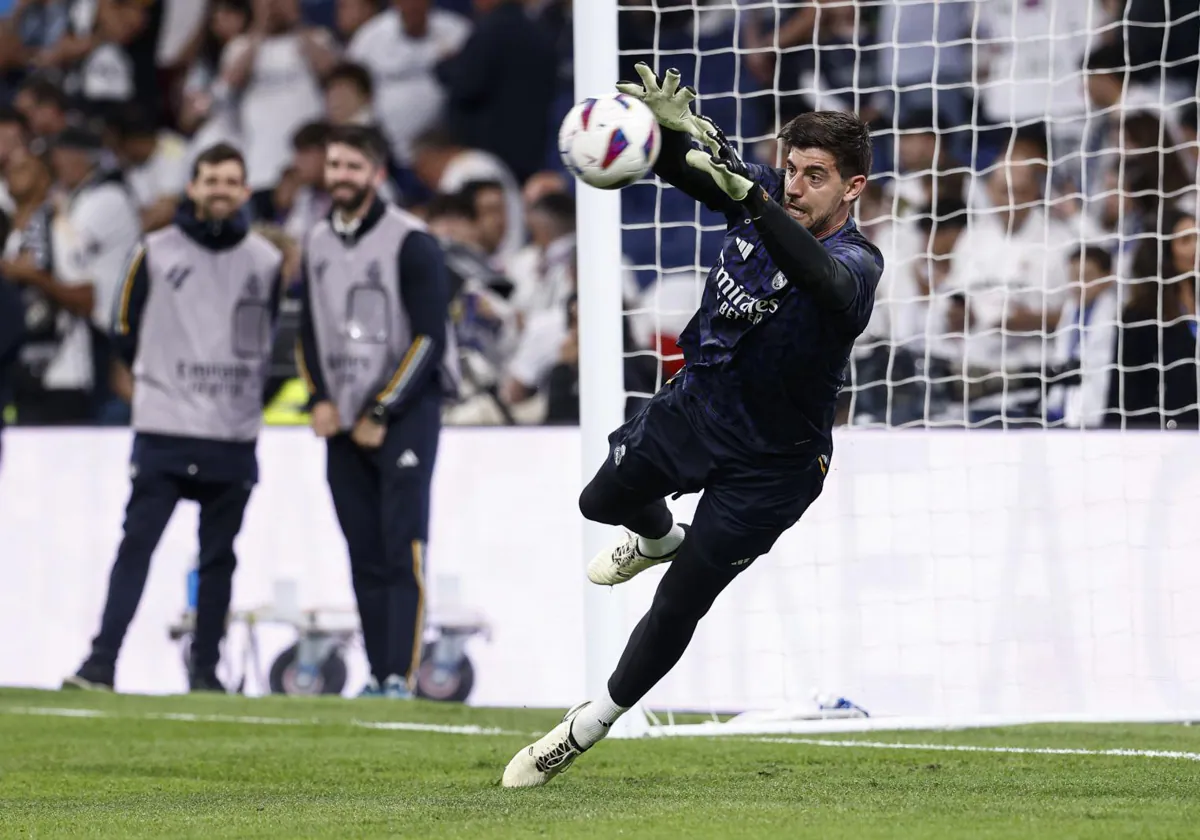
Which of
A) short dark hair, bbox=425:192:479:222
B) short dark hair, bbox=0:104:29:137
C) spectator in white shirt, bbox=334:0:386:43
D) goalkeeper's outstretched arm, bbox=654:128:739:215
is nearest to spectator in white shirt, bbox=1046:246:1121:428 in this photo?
goalkeeper's outstretched arm, bbox=654:128:739:215

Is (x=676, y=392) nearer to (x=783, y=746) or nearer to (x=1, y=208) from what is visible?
(x=783, y=746)

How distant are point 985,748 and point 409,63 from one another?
889 cm

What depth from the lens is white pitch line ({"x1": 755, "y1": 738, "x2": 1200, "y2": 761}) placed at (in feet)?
23.9

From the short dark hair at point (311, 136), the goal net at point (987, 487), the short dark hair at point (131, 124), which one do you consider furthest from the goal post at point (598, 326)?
the short dark hair at point (131, 124)

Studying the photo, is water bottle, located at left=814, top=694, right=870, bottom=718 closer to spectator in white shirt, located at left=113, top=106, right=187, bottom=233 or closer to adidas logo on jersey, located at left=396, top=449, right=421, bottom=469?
adidas logo on jersey, located at left=396, top=449, right=421, bottom=469

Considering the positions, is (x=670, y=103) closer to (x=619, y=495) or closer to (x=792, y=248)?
(x=792, y=248)

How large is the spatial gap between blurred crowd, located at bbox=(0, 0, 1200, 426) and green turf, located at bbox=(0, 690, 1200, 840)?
1944 mm

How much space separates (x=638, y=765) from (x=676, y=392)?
60.7 inches

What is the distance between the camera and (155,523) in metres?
10.4

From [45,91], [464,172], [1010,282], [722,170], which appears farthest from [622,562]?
[45,91]

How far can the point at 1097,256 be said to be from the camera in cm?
988

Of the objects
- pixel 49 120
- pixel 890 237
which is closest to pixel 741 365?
pixel 890 237

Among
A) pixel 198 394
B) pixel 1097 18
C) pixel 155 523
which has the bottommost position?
pixel 155 523

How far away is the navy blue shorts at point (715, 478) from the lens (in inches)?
234
